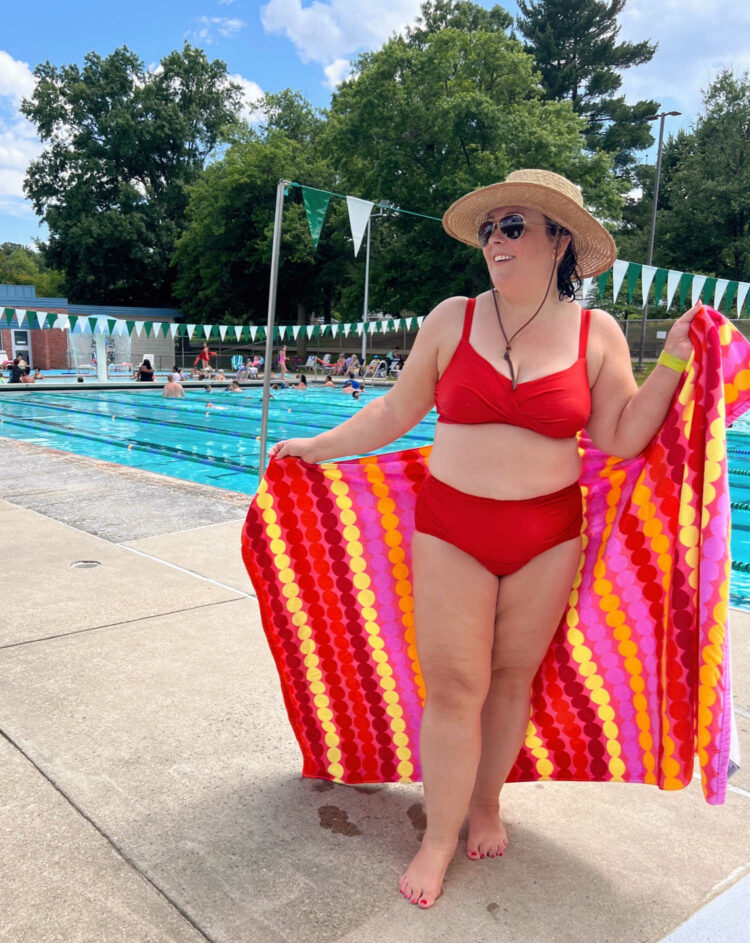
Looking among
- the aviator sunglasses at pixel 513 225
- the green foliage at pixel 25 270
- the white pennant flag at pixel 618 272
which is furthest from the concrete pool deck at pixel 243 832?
the green foliage at pixel 25 270

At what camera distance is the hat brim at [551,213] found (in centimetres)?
195

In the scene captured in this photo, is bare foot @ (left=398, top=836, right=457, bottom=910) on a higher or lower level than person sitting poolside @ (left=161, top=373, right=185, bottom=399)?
Answer: higher

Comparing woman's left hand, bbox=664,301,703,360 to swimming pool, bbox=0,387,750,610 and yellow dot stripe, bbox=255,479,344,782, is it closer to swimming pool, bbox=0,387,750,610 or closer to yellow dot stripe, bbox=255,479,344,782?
yellow dot stripe, bbox=255,479,344,782

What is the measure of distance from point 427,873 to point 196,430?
14.7 m

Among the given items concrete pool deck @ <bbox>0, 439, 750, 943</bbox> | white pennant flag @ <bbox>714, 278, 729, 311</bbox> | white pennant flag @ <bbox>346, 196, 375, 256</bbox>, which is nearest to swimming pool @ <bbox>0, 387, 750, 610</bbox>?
white pennant flag @ <bbox>714, 278, 729, 311</bbox>

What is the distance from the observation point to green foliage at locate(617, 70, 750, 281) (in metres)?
36.7

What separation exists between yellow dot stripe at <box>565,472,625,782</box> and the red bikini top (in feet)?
1.37

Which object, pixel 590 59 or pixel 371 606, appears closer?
pixel 371 606

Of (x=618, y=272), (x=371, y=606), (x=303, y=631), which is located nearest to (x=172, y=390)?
(x=618, y=272)

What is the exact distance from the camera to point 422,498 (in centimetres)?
208

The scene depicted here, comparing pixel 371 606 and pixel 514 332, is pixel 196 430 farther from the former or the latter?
pixel 514 332

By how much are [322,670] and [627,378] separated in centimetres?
132

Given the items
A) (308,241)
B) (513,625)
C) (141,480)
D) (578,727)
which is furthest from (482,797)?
(308,241)

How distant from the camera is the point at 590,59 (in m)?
48.2
